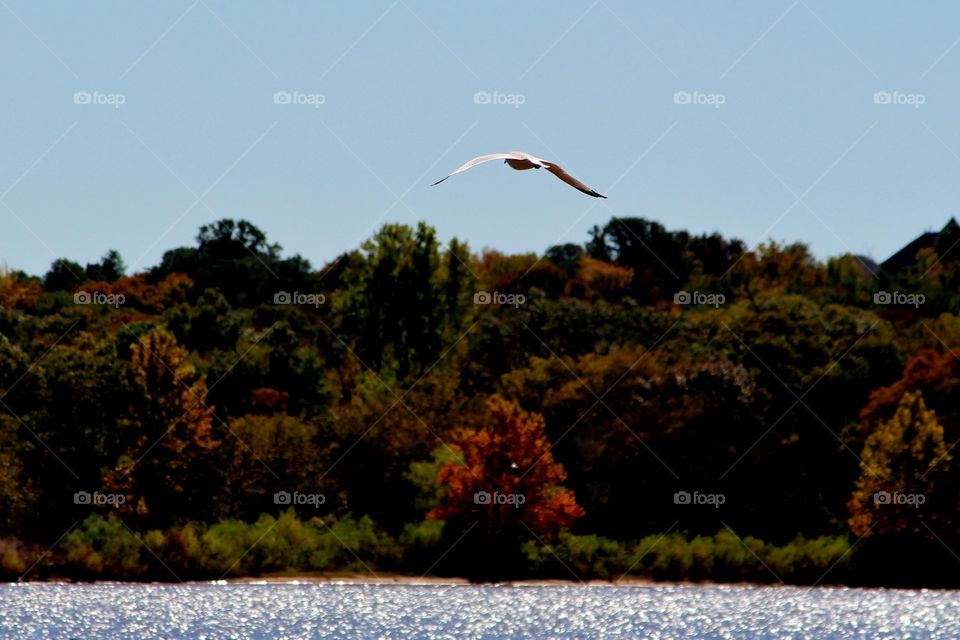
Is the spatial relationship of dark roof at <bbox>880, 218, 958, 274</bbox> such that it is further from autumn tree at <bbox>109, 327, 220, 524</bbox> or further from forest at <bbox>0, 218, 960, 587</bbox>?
autumn tree at <bbox>109, 327, 220, 524</bbox>

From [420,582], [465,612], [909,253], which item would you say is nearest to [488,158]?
[465,612]

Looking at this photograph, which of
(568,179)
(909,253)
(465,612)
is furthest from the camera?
(909,253)

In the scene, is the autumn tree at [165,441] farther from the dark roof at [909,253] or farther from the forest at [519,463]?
the dark roof at [909,253]

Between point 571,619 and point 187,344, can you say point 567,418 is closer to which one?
point 571,619

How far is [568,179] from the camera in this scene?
473 inches

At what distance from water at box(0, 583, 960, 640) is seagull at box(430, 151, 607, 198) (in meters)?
31.5

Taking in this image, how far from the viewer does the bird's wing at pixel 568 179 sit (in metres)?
11.6

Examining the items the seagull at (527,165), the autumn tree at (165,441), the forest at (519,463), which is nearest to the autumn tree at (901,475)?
the forest at (519,463)

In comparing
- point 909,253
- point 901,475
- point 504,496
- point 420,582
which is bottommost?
point 420,582

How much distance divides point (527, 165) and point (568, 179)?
1201 mm

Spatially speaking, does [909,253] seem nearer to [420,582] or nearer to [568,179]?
[420,582]

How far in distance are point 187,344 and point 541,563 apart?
25803mm

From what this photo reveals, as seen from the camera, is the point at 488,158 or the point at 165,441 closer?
the point at 488,158

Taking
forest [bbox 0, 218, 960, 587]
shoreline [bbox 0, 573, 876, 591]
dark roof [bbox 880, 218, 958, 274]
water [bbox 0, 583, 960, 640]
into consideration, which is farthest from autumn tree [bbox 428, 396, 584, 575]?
dark roof [bbox 880, 218, 958, 274]
